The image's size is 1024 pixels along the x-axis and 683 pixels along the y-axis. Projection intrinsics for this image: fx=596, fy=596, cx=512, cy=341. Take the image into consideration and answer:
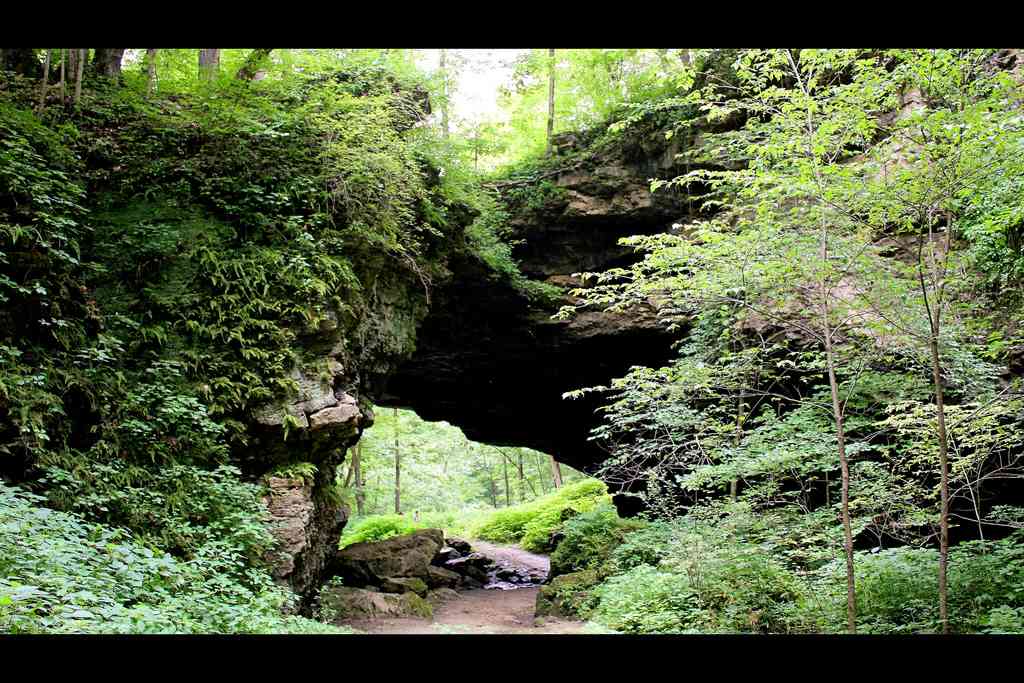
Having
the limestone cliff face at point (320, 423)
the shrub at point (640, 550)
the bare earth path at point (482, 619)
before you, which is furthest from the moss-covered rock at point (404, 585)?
the shrub at point (640, 550)

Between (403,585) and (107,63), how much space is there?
9944 mm

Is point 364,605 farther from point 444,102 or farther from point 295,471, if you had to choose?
point 444,102

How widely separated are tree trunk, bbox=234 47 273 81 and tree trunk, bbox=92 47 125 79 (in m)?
1.70

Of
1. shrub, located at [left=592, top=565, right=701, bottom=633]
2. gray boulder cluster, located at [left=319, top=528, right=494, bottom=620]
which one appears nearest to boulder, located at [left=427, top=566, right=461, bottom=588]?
gray boulder cluster, located at [left=319, top=528, right=494, bottom=620]

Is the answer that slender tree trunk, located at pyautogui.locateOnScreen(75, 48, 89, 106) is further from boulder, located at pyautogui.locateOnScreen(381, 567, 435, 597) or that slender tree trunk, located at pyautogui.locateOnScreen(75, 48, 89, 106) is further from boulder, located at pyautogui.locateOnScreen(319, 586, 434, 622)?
boulder, located at pyautogui.locateOnScreen(381, 567, 435, 597)

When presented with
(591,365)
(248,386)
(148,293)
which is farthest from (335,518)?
(591,365)

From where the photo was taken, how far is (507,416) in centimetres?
1706

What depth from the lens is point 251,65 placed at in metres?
9.26

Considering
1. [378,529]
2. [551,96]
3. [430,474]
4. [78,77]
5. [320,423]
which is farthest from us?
[430,474]

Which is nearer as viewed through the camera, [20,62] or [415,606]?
[20,62]

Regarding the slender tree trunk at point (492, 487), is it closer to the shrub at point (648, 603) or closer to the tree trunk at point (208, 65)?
the shrub at point (648, 603)

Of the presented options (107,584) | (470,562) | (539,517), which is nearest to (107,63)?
(107,584)

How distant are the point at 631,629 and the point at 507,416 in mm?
9987

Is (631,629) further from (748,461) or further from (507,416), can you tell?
(507,416)
